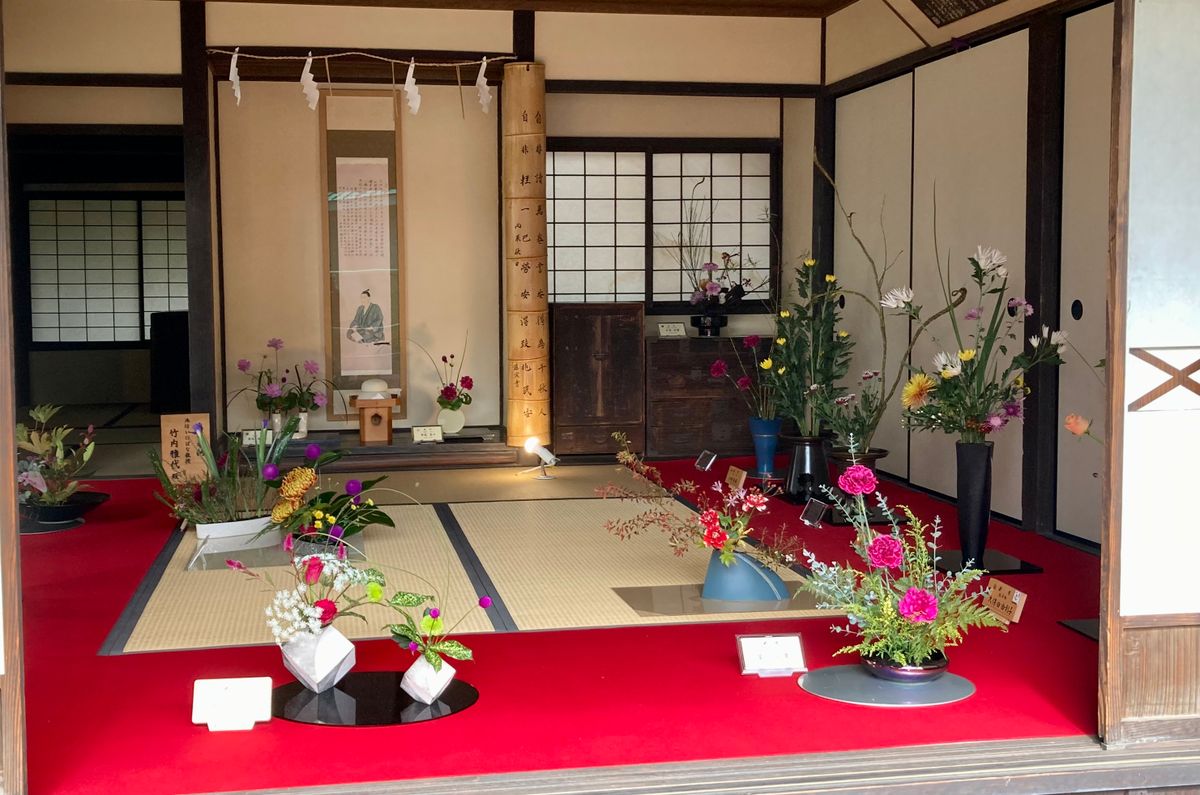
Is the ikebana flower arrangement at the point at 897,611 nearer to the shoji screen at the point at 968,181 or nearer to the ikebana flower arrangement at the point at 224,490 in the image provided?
the shoji screen at the point at 968,181

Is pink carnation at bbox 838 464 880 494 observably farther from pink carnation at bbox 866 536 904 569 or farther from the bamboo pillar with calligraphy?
the bamboo pillar with calligraphy

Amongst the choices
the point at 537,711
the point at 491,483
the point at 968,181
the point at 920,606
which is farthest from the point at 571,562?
the point at 968,181

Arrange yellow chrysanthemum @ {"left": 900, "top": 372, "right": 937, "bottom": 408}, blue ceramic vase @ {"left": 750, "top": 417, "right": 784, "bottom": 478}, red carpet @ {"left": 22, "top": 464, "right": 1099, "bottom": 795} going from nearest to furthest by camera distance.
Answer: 1. red carpet @ {"left": 22, "top": 464, "right": 1099, "bottom": 795}
2. yellow chrysanthemum @ {"left": 900, "top": 372, "right": 937, "bottom": 408}
3. blue ceramic vase @ {"left": 750, "top": 417, "right": 784, "bottom": 478}

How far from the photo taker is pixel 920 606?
3.02 m

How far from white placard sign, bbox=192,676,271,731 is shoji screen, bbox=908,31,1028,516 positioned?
370 centimetres

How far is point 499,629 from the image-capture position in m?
3.81

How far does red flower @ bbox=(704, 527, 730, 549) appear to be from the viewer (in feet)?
13.0

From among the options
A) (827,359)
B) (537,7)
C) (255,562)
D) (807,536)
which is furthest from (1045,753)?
(537,7)

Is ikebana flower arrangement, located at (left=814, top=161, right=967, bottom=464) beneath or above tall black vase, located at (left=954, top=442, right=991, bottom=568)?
above

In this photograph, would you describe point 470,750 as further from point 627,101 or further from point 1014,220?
point 627,101

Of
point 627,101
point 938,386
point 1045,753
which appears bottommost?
point 1045,753

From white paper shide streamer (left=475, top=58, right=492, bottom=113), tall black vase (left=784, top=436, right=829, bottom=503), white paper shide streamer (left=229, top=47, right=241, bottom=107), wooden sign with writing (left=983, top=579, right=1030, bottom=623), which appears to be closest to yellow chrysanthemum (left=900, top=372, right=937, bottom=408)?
wooden sign with writing (left=983, top=579, right=1030, bottom=623)

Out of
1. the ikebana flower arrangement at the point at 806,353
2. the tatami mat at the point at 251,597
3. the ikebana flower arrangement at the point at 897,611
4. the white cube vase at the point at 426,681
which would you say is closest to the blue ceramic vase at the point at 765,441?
the ikebana flower arrangement at the point at 806,353

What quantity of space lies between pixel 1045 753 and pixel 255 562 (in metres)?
3.01
